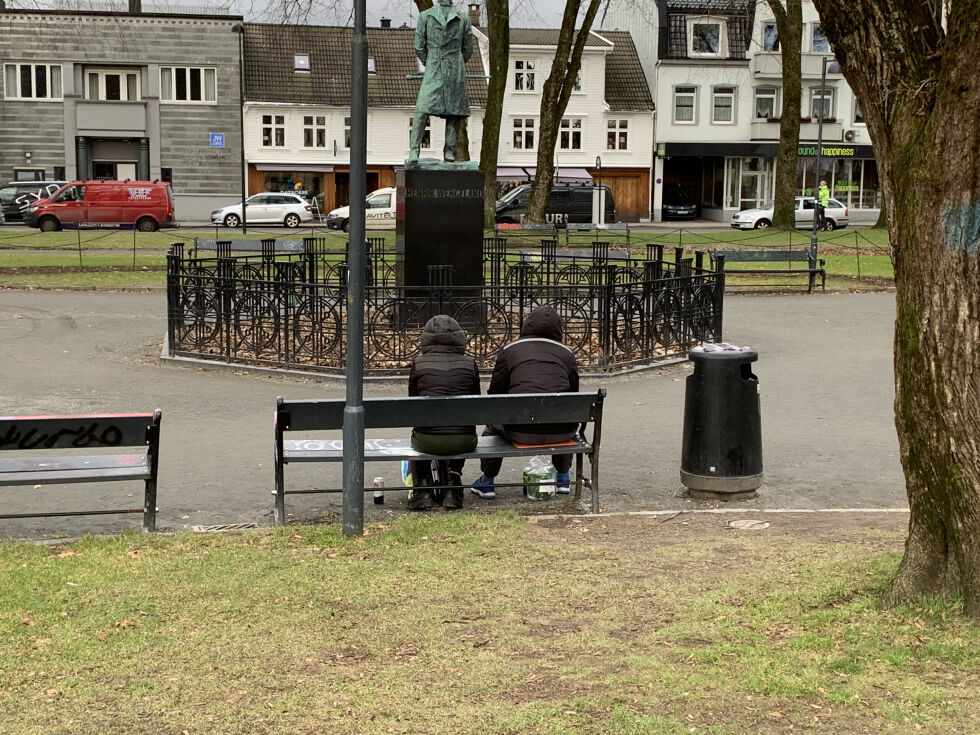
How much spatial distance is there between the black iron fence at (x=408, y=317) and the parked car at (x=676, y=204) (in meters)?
45.8

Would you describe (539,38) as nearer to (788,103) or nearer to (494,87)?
(788,103)

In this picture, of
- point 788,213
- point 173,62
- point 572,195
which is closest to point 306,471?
point 788,213

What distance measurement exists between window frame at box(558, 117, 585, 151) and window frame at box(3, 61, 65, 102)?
2341 cm

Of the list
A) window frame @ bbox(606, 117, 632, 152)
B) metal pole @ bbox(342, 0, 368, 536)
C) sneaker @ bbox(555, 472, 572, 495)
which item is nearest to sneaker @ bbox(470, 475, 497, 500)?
sneaker @ bbox(555, 472, 572, 495)

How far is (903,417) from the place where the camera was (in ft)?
19.6

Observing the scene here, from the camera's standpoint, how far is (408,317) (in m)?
15.3

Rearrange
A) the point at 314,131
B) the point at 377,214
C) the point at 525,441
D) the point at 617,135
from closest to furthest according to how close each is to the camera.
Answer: the point at 525,441 → the point at 377,214 → the point at 314,131 → the point at 617,135

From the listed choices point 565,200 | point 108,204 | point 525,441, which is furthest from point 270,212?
point 525,441

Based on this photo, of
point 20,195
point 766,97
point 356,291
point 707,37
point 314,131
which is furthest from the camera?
point 766,97

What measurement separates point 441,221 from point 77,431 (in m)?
9.36

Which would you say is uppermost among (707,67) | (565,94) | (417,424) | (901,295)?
(707,67)

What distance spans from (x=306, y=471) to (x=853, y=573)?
4.77 m

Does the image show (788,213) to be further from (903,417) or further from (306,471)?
(903,417)

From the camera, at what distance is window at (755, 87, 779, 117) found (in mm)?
62250
